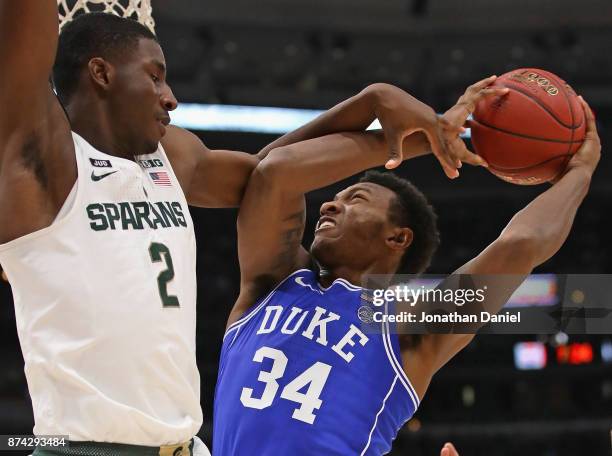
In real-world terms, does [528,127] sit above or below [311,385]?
above

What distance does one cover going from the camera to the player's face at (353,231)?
3170 millimetres

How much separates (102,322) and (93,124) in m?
0.54

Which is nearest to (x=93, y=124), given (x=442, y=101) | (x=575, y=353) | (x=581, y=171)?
(x=581, y=171)

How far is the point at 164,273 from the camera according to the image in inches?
82.9

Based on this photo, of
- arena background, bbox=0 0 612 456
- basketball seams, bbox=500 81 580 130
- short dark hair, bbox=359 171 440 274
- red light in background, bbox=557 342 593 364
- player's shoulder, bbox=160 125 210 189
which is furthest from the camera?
red light in background, bbox=557 342 593 364

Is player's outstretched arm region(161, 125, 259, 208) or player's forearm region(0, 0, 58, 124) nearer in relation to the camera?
player's forearm region(0, 0, 58, 124)

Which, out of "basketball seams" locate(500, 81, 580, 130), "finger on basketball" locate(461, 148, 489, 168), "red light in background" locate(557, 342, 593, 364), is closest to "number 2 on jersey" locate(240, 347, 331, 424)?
"finger on basketball" locate(461, 148, 489, 168)

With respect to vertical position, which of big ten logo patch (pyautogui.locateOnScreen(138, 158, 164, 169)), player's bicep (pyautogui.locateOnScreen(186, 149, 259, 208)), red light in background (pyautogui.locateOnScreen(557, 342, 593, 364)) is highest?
big ten logo patch (pyautogui.locateOnScreen(138, 158, 164, 169))

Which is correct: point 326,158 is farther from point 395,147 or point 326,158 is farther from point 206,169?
point 206,169

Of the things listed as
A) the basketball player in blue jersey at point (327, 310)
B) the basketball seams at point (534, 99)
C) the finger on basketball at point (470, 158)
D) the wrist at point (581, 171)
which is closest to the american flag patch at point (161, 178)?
the basketball player in blue jersey at point (327, 310)

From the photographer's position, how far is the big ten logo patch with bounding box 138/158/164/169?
7.63 ft

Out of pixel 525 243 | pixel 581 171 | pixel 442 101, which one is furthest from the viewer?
pixel 442 101

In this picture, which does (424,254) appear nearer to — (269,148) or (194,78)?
(269,148)

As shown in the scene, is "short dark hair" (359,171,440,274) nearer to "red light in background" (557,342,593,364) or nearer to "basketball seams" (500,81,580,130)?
"basketball seams" (500,81,580,130)
